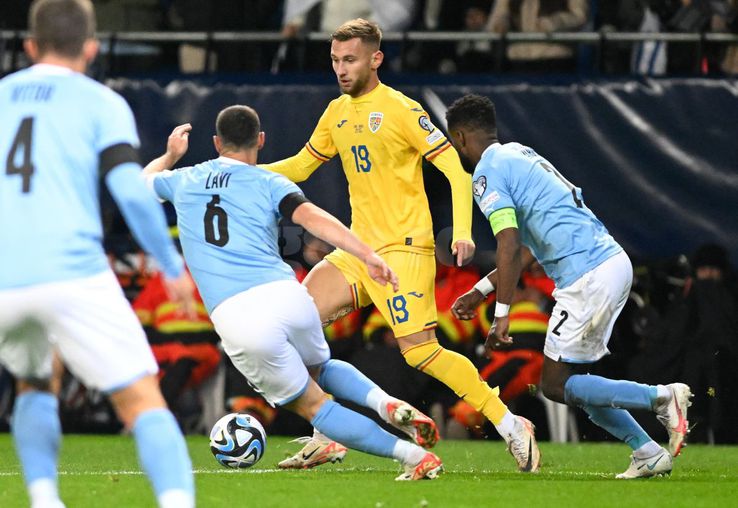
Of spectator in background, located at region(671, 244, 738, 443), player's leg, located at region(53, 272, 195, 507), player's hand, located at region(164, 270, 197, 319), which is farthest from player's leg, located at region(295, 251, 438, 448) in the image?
spectator in background, located at region(671, 244, 738, 443)

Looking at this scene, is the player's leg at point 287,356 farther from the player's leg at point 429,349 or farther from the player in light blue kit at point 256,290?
the player's leg at point 429,349

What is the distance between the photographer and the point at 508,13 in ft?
40.0

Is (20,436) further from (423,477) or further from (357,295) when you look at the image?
(357,295)

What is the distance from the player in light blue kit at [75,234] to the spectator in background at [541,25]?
7.22m

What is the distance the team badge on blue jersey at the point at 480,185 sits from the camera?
7.64 metres

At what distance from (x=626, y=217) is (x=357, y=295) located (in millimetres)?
3527

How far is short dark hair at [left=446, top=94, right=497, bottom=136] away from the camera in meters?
7.94

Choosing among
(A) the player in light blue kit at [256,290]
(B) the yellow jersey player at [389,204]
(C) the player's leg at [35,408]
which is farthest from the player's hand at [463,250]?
(C) the player's leg at [35,408]

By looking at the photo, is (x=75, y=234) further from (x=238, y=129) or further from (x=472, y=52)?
(x=472, y=52)

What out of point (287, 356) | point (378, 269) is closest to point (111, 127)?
point (378, 269)

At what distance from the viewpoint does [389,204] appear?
8.22m

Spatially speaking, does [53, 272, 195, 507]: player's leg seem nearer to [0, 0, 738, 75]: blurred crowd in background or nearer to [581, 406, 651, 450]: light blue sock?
[581, 406, 651, 450]: light blue sock

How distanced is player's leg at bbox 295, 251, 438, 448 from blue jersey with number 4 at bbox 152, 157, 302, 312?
0.36 metres

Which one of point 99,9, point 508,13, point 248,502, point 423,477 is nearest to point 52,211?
point 248,502
